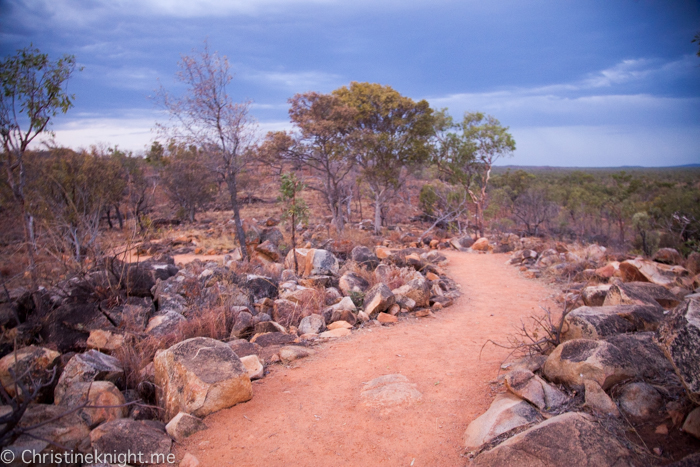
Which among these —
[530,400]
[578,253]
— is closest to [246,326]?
[530,400]

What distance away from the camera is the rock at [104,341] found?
4645 mm

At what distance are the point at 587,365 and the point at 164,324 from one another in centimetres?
510

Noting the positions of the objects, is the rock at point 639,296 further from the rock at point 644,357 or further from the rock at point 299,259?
the rock at point 299,259

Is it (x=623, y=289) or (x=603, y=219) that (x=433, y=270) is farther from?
(x=603, y=219)

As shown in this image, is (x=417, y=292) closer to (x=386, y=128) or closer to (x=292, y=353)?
(x=292, y=353)

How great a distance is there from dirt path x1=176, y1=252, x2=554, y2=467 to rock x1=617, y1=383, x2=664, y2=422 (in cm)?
108

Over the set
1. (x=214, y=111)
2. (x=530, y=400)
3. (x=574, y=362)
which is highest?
(x=214, y=111)

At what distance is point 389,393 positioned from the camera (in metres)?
3.72

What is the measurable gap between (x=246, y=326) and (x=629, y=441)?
4.78 meters

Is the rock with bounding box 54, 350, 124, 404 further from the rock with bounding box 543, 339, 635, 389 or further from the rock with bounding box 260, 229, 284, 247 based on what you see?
the rock with bounding box 260, 229, 284, 247

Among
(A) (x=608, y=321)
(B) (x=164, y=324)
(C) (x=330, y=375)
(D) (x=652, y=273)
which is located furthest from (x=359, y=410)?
(D) (x=652, y=273)

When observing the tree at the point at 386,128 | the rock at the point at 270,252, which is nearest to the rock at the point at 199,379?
the rock at the point at 270,252

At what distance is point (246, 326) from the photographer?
579cm

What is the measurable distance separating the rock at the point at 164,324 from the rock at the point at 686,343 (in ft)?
17.1
